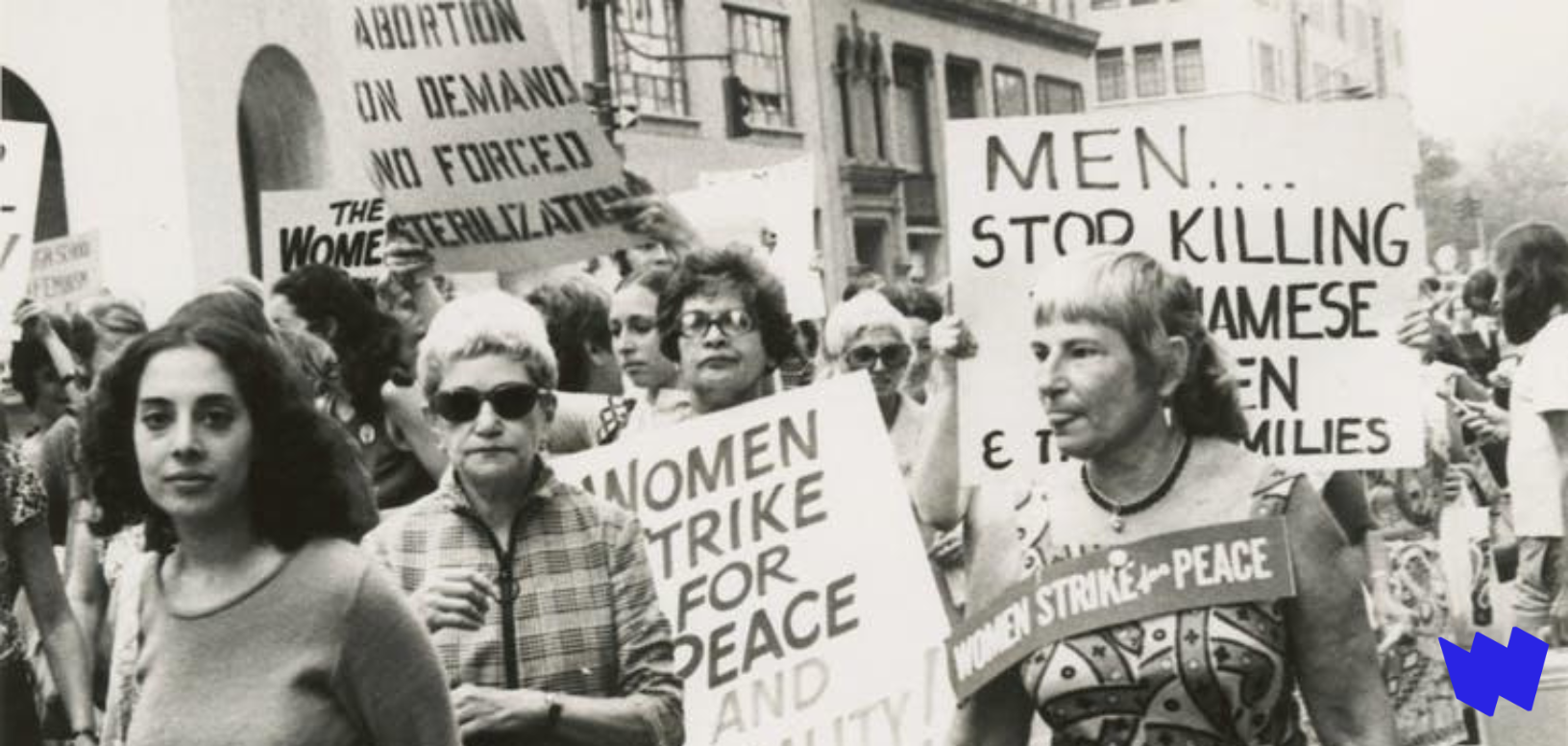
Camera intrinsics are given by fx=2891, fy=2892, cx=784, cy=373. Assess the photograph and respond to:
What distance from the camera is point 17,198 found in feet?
28.0

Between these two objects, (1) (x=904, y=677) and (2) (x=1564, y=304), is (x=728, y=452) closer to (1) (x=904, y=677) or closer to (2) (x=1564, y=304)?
(1) (x=904, y=677)

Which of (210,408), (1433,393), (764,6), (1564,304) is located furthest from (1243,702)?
(764,6)

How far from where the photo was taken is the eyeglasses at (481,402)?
517 cm

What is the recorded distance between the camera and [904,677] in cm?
665

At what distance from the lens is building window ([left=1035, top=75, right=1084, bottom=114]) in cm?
1355

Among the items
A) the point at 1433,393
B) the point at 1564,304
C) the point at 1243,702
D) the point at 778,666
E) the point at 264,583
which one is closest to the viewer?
the point at 264,583

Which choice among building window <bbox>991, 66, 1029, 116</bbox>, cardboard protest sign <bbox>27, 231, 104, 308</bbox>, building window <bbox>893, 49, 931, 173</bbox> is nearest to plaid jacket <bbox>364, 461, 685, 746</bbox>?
cardboard protest sign <bbox>27, 231, 104, 308</bbox>

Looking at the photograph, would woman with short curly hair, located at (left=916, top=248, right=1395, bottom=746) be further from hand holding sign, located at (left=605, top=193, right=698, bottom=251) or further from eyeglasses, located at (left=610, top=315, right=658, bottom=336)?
hand holding sign, located at (left=605, top=193, right=698, bottom=251)

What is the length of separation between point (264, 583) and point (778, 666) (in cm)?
269

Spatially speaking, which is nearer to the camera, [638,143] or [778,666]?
[778,666]

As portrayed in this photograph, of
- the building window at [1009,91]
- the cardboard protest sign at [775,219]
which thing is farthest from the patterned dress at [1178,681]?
the building window at [1009,91]

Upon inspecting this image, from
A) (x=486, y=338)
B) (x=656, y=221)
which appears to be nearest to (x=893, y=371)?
(x=656, y=221)

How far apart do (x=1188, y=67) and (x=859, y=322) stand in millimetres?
1619

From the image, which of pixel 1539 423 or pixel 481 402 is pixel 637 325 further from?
pixel 1539 423
